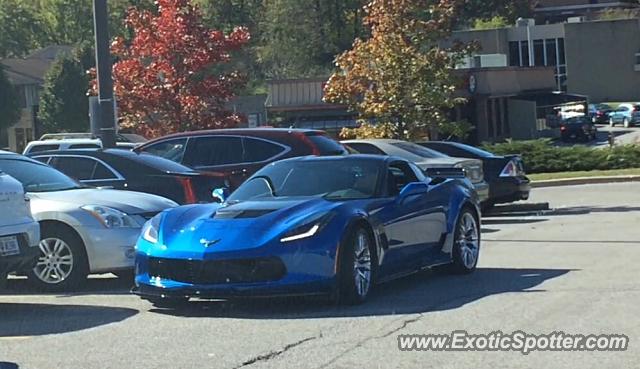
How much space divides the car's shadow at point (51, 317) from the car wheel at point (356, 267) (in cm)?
195

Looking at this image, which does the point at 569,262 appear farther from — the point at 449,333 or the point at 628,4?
the point at 628,4

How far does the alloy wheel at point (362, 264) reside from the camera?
9984 mm

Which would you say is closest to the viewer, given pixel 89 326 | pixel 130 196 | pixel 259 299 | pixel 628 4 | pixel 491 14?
pixel 89 326

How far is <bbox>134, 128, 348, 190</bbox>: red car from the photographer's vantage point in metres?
16.5

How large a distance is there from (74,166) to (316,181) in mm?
4698

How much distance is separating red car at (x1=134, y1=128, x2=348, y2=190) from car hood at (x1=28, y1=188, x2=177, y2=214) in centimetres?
383

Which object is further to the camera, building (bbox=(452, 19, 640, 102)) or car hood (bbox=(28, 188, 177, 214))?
building (bbox=(452, 19, 640, 102))

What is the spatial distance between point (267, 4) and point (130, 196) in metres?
66.6

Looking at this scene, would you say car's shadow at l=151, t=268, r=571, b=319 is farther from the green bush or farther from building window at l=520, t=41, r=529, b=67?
building window at l=520, t=41, r=529, b=67

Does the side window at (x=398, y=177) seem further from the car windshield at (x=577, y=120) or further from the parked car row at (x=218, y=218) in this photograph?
the car windshield at (x=577, y=120)

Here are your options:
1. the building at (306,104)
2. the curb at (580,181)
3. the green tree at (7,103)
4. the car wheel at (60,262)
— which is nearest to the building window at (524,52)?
the building at (306,104)

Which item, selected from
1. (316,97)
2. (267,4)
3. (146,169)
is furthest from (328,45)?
(146,169)

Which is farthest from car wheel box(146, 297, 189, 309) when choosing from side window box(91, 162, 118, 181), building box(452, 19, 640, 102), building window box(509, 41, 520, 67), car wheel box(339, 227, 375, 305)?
building window box(509, 41, 520, 67)

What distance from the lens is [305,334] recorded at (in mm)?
8727
